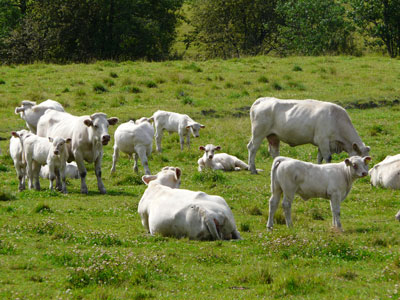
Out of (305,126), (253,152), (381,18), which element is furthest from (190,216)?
(381,18)

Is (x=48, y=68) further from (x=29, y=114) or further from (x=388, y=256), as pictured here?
(x=388, y=256)

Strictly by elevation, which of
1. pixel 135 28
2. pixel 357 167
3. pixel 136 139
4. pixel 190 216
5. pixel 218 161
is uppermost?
pixel 135 28

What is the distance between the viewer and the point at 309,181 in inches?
472

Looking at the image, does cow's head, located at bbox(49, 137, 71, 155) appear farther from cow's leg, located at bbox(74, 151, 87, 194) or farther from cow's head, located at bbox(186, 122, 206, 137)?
cow's head, located at bbox(186, 122, 206, 137)

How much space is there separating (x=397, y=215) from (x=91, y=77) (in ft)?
74.2

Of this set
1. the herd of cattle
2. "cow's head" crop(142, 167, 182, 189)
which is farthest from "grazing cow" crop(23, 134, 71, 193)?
"cow's head" crop(142, 167, 182, 189)

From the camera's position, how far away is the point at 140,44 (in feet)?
166

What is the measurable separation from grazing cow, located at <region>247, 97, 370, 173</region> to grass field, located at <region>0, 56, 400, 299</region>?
45.9 inches

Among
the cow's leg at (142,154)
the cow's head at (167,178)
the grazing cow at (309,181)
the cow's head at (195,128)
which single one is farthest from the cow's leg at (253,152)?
the grazing cow at (309,181)

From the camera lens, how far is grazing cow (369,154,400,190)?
16.3 m

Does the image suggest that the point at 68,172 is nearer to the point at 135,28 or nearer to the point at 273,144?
the point at 273,144

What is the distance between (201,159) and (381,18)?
31.8 meters

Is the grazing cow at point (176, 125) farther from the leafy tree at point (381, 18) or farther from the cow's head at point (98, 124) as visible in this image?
the leafy tree at point (381, 18)

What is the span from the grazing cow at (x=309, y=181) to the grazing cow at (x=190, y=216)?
4.38 feet
